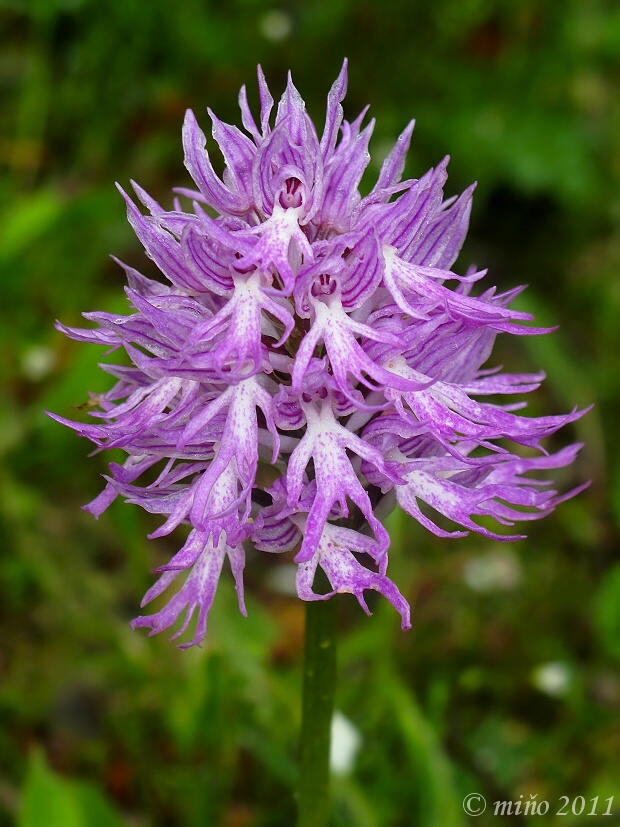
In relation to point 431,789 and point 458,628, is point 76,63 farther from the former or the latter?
point 431,789

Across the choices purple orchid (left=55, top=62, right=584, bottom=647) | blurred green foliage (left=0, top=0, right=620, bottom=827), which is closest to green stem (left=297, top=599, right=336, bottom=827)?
purple orchid (left=55, top=62, right=584, bottom=647)

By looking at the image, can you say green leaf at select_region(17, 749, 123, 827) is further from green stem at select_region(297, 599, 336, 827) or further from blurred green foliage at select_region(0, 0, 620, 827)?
green stem at select_region(297, 599, 336, 827)

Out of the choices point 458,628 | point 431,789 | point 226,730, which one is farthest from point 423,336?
point 458,628

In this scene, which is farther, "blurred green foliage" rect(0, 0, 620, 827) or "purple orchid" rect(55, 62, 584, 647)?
"blurred green foliage" rect(0, 0, 620, 827)

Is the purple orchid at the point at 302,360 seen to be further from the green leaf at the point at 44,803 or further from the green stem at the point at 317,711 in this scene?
the green leaf at the point at 44,803

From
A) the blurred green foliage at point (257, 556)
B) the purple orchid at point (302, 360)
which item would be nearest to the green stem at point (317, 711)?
the purple orchid at point (302, 360)

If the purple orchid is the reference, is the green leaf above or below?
below

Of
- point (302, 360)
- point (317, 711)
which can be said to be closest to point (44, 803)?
point (317, 711)
